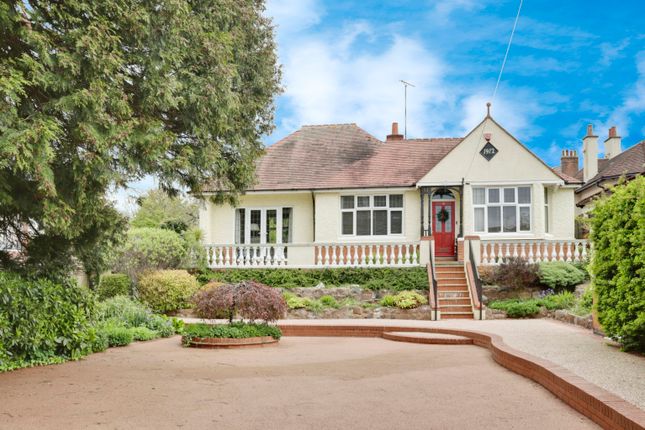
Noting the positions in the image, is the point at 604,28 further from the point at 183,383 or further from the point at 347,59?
the point at 183,383

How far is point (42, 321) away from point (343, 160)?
18.9 meters

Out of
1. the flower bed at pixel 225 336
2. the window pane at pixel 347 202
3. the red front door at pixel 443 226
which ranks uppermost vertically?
the window pane at pixel 347 202

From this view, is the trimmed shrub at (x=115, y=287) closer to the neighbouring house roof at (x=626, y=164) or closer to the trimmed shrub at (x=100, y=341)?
the trimmed shrub at (x=100, y=341)

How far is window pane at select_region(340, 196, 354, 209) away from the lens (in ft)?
87.4

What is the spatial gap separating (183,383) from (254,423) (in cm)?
287

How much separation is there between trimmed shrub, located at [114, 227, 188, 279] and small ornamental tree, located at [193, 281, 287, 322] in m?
8.89

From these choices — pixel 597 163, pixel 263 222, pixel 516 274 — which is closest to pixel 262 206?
pixel 263 222

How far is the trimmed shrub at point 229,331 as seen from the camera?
13.9m

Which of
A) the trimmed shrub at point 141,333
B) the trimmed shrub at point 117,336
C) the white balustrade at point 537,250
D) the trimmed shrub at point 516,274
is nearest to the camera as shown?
the trimmed shrub at point 117,336

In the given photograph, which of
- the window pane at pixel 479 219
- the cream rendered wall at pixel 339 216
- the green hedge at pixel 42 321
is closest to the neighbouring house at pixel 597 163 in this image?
the window pane at pixel 479 219

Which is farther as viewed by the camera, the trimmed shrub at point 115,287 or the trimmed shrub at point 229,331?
the trimmed shrub at point 115,287

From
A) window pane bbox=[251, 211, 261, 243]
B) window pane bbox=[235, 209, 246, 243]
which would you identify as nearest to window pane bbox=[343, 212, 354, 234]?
window pane bbox=[251, 211, 261, 243]

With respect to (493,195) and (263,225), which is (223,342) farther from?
(493,195)

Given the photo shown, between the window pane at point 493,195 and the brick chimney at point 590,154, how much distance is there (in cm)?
1149
